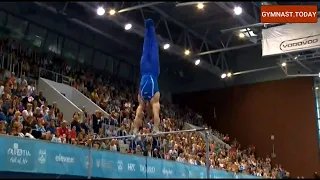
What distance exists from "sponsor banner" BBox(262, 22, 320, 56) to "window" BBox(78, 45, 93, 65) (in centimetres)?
933

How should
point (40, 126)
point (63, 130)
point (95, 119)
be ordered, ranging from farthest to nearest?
1. point (95, 119)
2. point (63, 130)
3. point (40, 126)

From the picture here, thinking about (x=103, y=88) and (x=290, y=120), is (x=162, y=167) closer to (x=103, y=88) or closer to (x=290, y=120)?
(x=103, y=88)

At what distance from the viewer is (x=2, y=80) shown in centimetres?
1211

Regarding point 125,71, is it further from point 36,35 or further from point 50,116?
point 50,116

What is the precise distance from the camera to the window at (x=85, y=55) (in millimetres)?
20516

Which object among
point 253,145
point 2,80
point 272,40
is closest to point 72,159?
point 2,80

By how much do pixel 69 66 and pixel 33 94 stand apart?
5972 mm

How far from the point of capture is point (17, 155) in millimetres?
8109

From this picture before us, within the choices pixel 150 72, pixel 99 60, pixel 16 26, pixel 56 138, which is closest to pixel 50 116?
pixel 56 138

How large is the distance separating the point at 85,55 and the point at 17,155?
13.0 m

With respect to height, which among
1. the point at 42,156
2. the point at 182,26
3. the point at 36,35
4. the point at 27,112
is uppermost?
the point at 182,26

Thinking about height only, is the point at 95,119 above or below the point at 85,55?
below

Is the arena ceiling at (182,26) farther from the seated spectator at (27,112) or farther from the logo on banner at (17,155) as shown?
the logo on banner at (17,155)

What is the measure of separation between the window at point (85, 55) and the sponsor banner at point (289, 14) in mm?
9156
